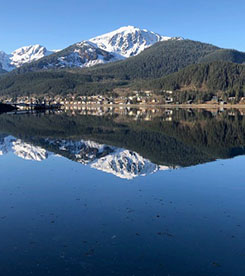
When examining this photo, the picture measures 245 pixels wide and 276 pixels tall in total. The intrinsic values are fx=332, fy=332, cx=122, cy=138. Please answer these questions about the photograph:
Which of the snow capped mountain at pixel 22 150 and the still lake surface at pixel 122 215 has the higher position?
the snow capped mountain at pixel 22 150

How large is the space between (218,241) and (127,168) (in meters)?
16.3

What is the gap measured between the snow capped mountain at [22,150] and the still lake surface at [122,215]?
623mm

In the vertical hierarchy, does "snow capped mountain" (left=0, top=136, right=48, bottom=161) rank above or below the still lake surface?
above

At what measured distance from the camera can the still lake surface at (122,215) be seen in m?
12.8

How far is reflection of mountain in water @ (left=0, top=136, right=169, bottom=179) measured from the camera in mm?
30125

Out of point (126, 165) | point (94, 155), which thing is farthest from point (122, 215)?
point (94, 155)

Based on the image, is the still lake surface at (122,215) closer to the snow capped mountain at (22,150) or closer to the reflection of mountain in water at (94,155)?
the reflection of mountain in water at (94,155)

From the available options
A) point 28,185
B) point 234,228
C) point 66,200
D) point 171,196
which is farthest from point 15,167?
point 234,228

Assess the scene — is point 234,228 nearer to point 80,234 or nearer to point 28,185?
point 80,234

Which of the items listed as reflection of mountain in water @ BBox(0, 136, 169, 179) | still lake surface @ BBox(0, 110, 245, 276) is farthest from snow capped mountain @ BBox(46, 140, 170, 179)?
still lake surface @ BBox(0, 110, 245, 276)

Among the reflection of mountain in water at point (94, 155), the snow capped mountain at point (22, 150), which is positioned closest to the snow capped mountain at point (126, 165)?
the reflection of mountain in water at point (94, 155)

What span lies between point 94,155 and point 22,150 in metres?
9.80

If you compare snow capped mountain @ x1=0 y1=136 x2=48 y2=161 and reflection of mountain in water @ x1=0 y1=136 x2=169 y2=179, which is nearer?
reflection of mountain in water @ x1=0 y1=136 x2=169 y2=179

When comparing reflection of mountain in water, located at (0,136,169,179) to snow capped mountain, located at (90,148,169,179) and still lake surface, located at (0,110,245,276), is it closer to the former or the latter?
snow capped mountain, located at (90,148,169,179)
